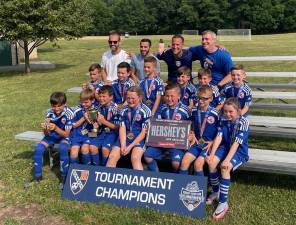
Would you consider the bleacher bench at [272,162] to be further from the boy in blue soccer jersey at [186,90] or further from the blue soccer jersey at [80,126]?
the blue soccer jersey at [80,126]

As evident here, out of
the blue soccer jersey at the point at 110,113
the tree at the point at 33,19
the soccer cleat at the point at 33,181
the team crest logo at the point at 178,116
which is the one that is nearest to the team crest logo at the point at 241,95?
the team crest logo at the point at 178,116

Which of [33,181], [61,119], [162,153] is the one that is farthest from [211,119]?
[33,181]

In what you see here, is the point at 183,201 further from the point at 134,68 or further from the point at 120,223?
the point at 134,68

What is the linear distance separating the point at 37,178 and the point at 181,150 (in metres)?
1.98

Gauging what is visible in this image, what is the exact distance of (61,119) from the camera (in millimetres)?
5621

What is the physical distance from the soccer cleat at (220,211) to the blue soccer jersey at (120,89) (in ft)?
7.36

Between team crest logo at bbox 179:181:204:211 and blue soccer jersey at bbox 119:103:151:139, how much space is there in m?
1.06

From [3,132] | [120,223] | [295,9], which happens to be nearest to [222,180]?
→ [120,223]

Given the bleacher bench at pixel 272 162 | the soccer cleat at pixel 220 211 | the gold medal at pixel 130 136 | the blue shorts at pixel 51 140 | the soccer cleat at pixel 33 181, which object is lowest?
the soccer cleat at pixel 220 211

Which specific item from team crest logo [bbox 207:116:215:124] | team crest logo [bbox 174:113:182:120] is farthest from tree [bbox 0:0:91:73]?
team crest logo [bbox 207:116:215:124]

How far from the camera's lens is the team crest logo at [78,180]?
195 inches

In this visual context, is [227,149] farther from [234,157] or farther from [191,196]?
[191,196]

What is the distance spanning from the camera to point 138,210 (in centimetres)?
460

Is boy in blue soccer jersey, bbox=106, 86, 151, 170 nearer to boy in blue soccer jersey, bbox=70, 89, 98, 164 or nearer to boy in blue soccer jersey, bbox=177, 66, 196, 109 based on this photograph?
boy in blue soccer jersey, bbox=70, 89, 98, 164
